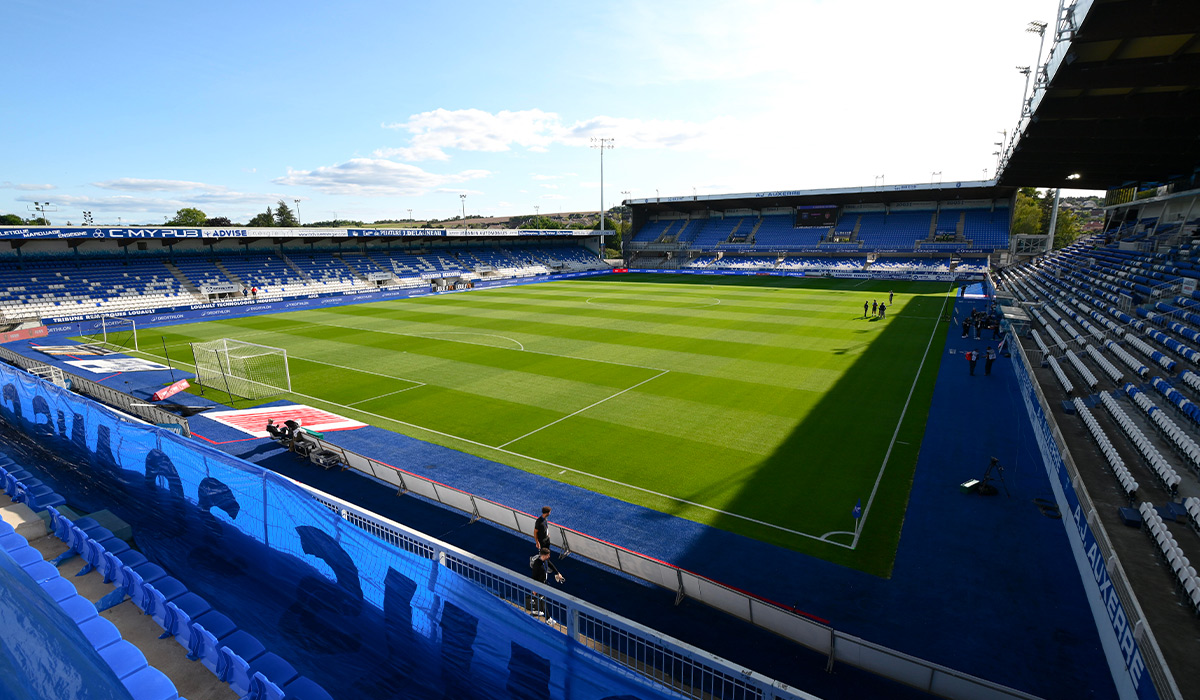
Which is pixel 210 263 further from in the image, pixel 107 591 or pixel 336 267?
pixel 107 591

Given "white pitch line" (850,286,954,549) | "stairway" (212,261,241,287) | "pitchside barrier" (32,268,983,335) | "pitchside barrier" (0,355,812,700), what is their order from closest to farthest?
1. "pitchside barrier" (0,355,812,700)
2. "white pitch line" (850,286,954,549)
3. "pitchside barrier" (32,268,983,335)
4. "stairway" (212,261,241,287)

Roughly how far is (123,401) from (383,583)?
18001 millimetres

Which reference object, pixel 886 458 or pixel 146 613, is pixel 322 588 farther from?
pixel 886 458

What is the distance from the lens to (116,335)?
33219 mm

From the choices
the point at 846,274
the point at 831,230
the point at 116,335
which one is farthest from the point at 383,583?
the point at 831,230

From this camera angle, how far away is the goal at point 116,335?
97.4 ft

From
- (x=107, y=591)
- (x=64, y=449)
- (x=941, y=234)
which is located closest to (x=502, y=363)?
(x=64, y=449)

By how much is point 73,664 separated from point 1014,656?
1078 centimetres

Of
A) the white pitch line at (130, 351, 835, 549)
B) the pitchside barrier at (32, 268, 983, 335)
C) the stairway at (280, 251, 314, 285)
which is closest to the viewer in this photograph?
the white pitch line at (130, 351, 835, 549)

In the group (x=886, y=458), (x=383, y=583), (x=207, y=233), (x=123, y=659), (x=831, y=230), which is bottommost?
(x=886, y=458)

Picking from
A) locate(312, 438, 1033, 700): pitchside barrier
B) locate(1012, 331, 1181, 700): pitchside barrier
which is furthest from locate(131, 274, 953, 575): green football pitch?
locate(1012, 331, 1181, 700): pitchside barrier

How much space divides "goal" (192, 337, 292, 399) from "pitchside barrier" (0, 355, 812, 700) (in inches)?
404

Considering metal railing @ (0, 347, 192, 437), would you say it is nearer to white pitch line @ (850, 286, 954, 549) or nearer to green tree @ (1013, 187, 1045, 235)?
white pitch line @ (850, 286, 954, 549)

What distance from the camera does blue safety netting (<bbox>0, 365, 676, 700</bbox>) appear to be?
198 inches
